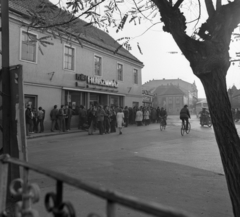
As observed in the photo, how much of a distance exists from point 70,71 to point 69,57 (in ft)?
3.75

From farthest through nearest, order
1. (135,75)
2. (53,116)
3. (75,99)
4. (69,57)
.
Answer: (135,75) < (75,99) < (69,57) < (53,116)

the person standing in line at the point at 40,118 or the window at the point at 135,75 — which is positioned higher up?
the window at the point at 135,75

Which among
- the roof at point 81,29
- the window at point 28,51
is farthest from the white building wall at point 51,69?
the roof at point 81,29

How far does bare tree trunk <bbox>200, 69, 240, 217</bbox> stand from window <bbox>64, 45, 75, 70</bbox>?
1623 centimetres

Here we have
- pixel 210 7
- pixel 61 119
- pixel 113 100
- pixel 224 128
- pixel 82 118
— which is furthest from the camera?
pixel 113 100

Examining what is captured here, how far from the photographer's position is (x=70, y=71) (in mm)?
18250

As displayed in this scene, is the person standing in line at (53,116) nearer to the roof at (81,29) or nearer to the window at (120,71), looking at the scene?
the roof at (81,29)

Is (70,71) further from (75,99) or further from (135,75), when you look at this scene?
(135,75)

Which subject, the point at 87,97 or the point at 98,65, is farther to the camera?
the point at 98,65

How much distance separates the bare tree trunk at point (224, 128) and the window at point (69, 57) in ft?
53.3

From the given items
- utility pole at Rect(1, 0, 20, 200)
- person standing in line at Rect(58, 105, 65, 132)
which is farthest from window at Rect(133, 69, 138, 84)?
utility pole at Rect(1, 0, 20, 200)

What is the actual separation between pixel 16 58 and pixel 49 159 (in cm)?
953

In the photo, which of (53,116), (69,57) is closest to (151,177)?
(53,116)

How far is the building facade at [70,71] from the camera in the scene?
47.8 feet
